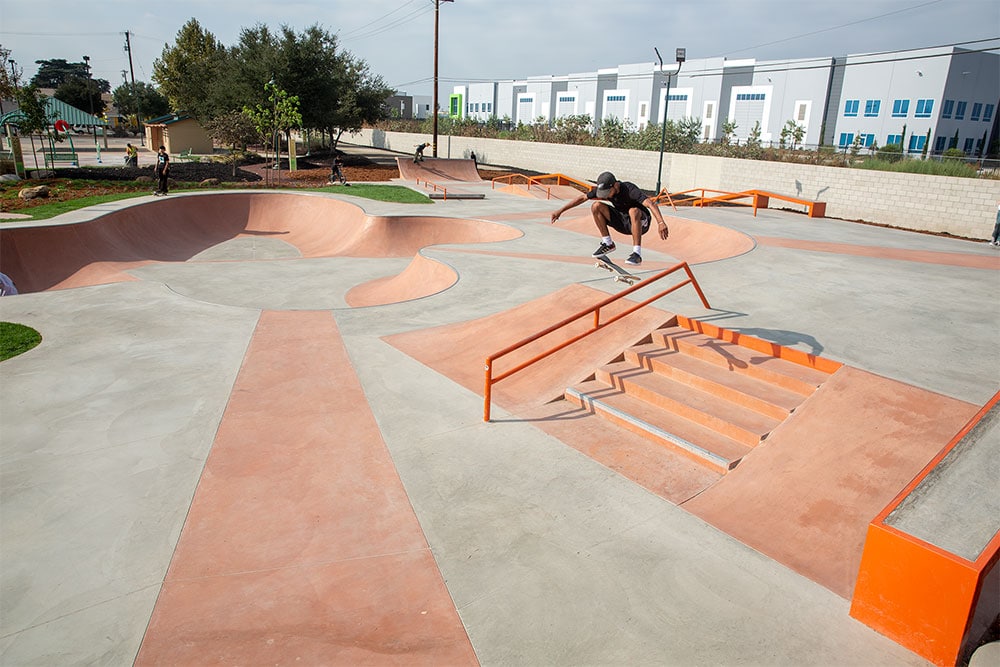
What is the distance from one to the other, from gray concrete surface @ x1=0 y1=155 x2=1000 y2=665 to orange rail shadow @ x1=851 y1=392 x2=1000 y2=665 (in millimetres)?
154

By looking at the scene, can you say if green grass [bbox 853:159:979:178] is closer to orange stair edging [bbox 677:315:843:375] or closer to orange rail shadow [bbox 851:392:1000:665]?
orange stair edging [bbox 677:315:843:375]

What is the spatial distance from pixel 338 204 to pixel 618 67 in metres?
69.7

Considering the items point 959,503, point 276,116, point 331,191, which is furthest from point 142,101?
point 959,503

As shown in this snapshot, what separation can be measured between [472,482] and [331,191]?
2258 cm

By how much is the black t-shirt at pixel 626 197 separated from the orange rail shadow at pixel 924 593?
16.0 ft

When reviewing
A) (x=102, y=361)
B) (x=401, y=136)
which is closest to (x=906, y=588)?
(x=102, y=361)

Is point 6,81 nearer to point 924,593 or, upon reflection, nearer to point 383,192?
point 383,192

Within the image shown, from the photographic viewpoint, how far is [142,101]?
261 ft

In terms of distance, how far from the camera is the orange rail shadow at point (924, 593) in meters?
3.18

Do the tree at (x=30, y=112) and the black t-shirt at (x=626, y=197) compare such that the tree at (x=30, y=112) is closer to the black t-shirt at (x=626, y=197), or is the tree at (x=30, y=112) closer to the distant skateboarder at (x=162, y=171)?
the distant skateboarder at (x=162, y=171)

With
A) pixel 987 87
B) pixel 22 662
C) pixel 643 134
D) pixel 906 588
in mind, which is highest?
pixel 987 87

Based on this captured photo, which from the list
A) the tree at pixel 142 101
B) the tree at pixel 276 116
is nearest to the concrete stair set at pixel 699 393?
the tree at pixel 276 116

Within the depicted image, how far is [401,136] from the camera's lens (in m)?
58.0

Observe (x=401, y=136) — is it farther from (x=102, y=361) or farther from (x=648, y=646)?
(x=648, y=646)
